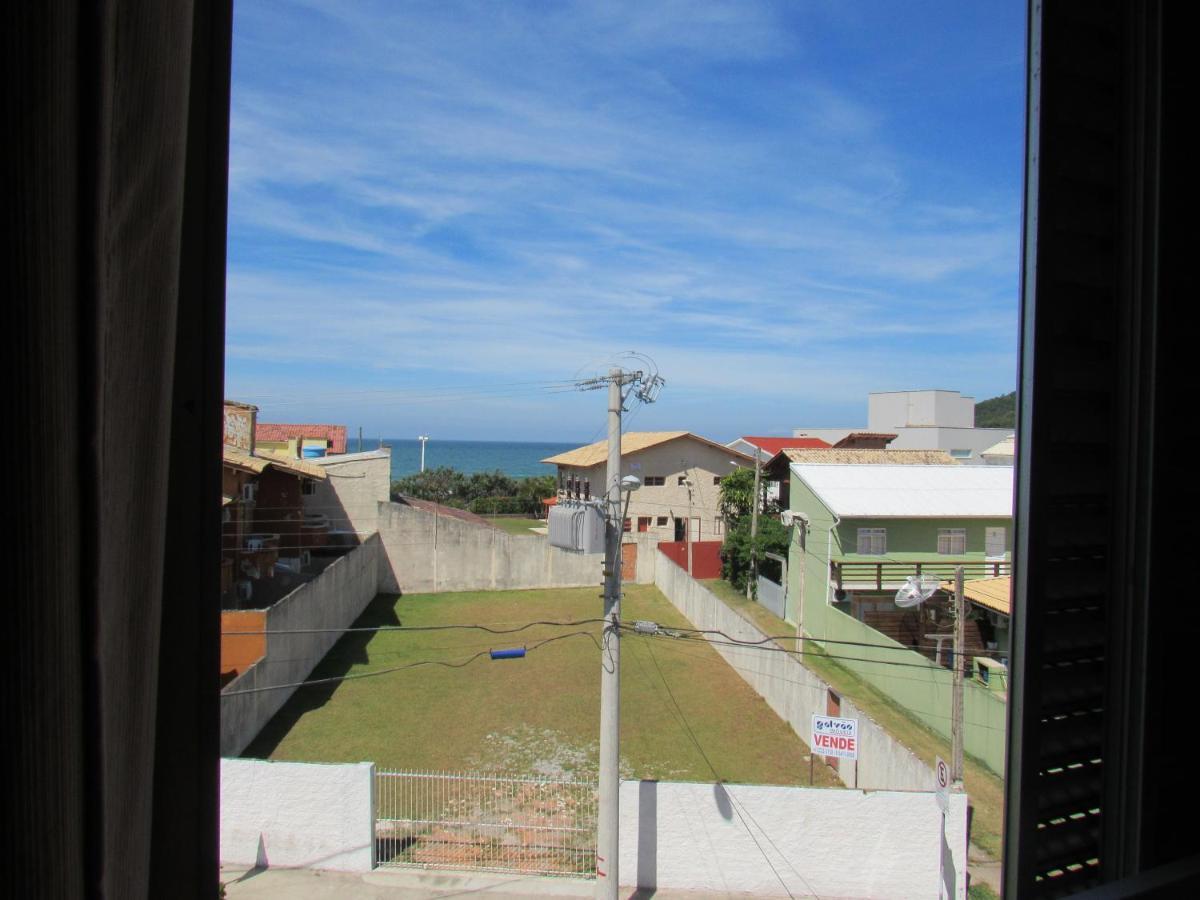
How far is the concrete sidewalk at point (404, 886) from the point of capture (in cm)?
528

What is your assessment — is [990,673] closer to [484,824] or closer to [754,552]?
[484,824]

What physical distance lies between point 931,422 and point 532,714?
1798cm

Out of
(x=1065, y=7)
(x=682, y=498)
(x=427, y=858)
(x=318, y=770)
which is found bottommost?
(x=427, y=858)

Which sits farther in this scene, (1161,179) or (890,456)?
(890,456)

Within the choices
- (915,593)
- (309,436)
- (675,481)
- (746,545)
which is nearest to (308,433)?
(309,436)

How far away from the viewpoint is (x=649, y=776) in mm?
6770

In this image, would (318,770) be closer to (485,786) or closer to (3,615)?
(485,786)

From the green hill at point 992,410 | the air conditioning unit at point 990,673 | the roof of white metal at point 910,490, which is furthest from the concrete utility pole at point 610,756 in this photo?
the green hill at point 992,410

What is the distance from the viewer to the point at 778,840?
5477 millimetres

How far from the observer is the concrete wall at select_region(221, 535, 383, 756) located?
270 inches

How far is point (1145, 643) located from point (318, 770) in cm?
561

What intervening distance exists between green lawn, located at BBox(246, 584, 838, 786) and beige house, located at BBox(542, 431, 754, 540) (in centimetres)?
763

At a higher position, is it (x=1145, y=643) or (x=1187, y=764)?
(x=1145, y=643)

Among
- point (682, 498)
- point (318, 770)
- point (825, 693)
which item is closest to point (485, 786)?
point (318, 770)
